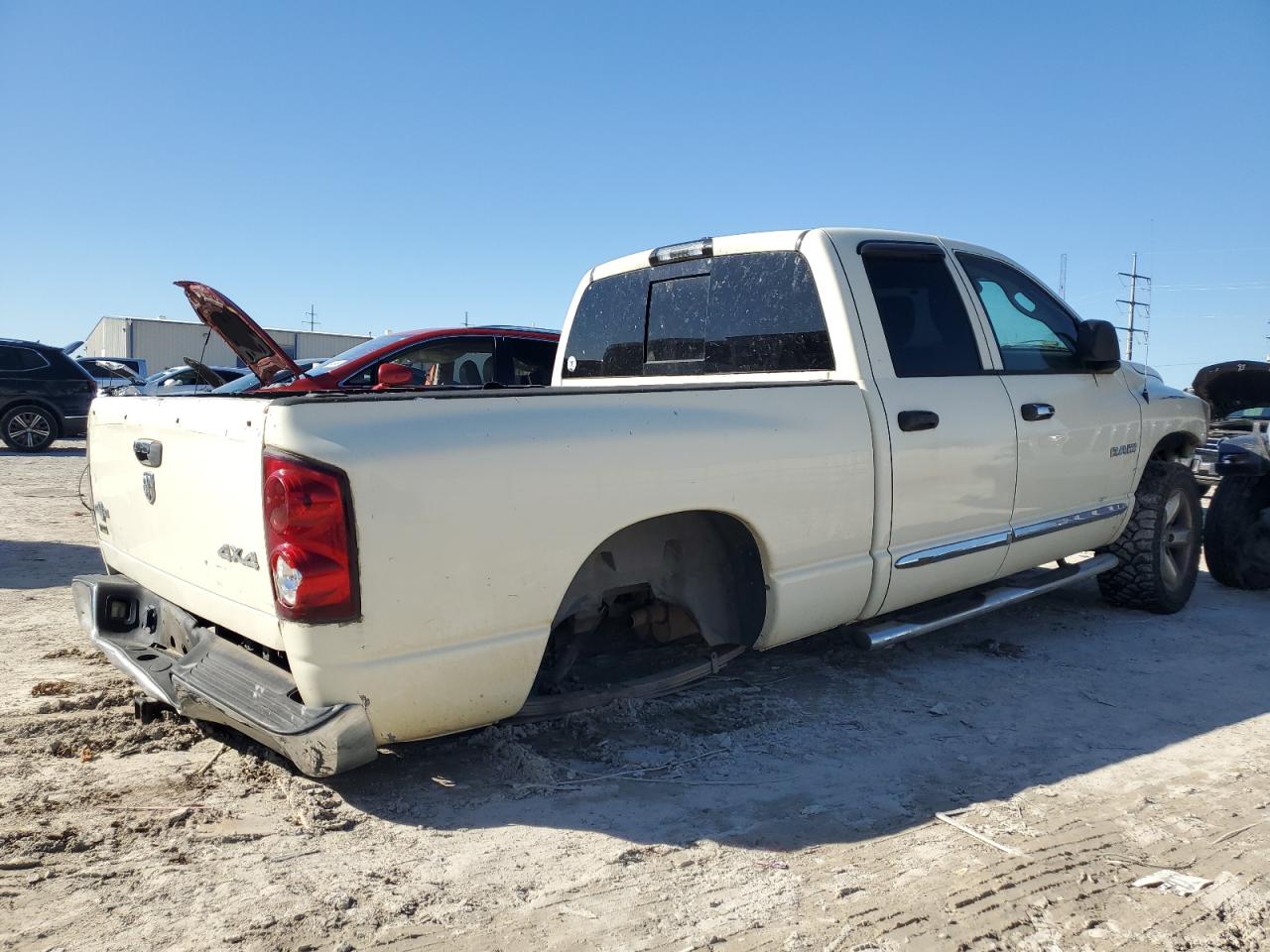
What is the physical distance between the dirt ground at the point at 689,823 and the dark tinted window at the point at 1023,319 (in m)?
1.55

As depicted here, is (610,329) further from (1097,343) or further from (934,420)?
(1097,343)

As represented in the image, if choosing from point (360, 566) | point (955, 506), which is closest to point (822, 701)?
point (955, 506)

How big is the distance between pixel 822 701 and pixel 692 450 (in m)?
1.46

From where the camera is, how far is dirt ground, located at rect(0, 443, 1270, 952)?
2.34 m

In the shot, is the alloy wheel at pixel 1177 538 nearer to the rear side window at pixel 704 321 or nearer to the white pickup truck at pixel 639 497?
the white pickup truck at pixel 639 497

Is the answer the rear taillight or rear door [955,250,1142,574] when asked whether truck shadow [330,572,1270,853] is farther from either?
the rear taillight

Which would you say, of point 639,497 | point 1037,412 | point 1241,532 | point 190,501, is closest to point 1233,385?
point 1241,532

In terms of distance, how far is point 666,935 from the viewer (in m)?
2.29

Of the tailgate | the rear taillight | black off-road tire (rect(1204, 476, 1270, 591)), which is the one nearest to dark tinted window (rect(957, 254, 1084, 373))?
black off-road tire (rect(1204, 476, 1270, 591))

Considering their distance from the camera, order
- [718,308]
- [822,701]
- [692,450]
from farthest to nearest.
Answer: [718,308] < [822,701] < [692,450]

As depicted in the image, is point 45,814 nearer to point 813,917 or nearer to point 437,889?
point 437,889

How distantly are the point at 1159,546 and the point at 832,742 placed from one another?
2975 mm

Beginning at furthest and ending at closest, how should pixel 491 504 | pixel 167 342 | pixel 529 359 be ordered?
pixel 167 342 < pixel 529 359 < pixel 491 504

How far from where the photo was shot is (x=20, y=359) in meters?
14.7
